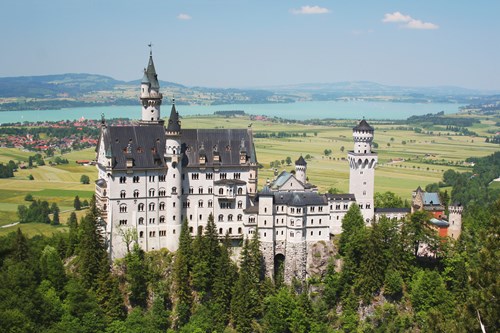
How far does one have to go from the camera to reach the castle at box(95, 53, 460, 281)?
76.5 meters

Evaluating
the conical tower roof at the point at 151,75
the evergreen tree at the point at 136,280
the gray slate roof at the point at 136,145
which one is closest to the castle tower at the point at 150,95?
the conical tower roof at the point at 151,75

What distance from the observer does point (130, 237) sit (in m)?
76.6

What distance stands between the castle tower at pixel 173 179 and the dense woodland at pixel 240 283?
8.16ft

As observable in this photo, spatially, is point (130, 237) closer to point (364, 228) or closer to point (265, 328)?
point (265, 328)

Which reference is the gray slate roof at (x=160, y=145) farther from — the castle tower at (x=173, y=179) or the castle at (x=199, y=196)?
the castle tower at (x=173, y=179)

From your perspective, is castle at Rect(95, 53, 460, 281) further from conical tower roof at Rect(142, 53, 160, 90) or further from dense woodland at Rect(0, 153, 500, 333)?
conical tower roof at Rect(142, 53, 160, 90)

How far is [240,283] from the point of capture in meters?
72.9

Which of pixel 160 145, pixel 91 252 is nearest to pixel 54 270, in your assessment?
pixel 91 252

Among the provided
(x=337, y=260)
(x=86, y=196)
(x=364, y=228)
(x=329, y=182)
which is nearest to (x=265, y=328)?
(x=337, y=260)

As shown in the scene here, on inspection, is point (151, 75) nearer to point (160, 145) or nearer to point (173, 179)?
point (160, 145)

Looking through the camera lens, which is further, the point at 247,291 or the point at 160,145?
the point at 160,145

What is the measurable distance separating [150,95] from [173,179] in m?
15.0

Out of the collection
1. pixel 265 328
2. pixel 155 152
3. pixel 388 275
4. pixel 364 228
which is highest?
pixel 155 152

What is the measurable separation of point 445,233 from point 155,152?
41.2 m
